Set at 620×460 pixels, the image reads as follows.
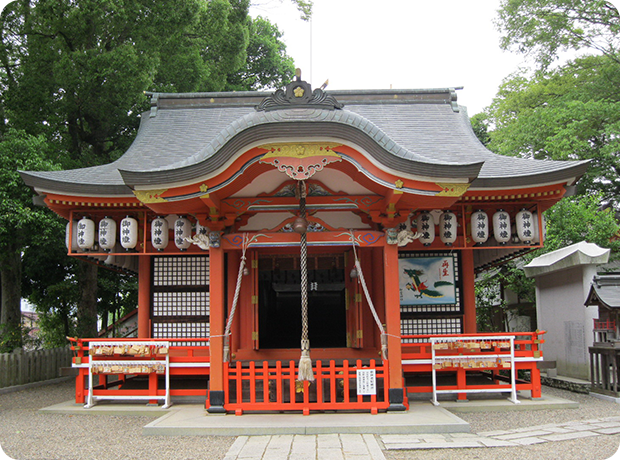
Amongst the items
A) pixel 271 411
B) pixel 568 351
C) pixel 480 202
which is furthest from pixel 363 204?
pixel 568 351

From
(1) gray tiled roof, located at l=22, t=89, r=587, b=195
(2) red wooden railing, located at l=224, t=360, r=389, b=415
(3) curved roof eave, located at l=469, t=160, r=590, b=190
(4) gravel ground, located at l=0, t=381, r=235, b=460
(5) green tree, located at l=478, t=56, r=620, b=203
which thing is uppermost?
(5) green tree, located at l=478, t=56, r=620, b=203

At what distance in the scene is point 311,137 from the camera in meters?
6.29

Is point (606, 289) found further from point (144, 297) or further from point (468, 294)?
point (144, 297)

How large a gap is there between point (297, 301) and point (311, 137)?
20.8 ft

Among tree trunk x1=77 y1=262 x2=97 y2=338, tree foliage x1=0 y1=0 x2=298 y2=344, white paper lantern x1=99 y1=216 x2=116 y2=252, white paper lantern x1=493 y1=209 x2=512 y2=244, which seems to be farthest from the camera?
tree trunk x1=77 y1=262 x2=97 y2=338

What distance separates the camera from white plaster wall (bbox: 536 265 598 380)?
9.66 metres

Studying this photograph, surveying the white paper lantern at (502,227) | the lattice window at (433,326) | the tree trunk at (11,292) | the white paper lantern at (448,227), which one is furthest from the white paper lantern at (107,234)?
the white paper lantern at (502,227)

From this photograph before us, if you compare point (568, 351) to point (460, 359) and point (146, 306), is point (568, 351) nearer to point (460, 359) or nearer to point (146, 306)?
point (460, 359)

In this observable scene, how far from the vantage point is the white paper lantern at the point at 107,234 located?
8148mm

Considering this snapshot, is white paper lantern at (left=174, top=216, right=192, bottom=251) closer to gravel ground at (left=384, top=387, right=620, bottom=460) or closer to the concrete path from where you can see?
the concrete path

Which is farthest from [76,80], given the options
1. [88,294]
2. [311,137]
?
[311,137]

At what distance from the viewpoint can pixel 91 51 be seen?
40.1ft

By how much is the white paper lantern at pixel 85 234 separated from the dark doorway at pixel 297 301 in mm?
2972

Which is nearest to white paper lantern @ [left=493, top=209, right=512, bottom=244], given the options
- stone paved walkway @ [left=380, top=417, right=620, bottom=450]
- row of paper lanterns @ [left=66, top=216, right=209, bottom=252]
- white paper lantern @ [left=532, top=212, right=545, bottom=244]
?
white paper lantern @ [left=532, top=212, right=545, bottom=244]
